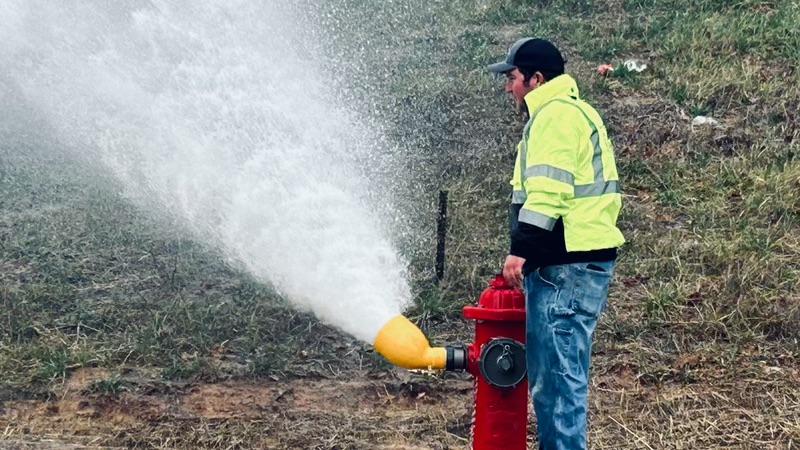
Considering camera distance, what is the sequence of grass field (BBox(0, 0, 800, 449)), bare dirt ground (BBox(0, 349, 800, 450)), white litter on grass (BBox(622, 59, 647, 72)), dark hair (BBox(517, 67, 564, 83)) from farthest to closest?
white litter on grass (BBox(622, 59, 647, 72))
grass field (BBox(0, 0, 800, 449))
bare dirt ground (BBox(0, 349, 800, 450))
dark hair (BBox(517, 67, 564, 83))

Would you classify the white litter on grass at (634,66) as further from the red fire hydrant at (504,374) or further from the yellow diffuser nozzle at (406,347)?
the yellow diffuser nozzle at (406,347)

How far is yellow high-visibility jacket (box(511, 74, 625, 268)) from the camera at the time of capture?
3068 mm

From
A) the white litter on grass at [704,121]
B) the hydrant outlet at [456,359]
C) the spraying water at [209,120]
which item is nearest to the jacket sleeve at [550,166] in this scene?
the hydrant outlet at [456,359]

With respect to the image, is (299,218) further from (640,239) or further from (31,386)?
(640,239)

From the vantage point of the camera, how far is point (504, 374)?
3.22 meters

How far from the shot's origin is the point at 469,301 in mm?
5152

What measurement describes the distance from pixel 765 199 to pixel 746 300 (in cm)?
123

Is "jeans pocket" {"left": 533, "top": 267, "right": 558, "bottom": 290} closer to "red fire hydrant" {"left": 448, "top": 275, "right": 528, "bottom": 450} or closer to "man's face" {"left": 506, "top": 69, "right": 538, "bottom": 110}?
"red fire hydrant" {"left": 448, "top": 275, "right": 528, "bottom": 450}

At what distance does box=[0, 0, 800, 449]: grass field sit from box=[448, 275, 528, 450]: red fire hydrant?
0.87 metres

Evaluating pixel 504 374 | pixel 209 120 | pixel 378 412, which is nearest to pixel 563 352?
pixel 504 374

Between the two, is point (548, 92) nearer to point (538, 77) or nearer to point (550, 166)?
point (538, 77)

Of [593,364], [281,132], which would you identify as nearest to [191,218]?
[281,132]

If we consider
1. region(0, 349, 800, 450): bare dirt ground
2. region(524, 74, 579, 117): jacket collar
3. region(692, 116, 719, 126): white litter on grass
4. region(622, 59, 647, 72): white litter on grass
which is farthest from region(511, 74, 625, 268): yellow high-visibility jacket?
region(622, 59, 647, 72): white litter on grass

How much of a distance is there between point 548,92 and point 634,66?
4927mm
